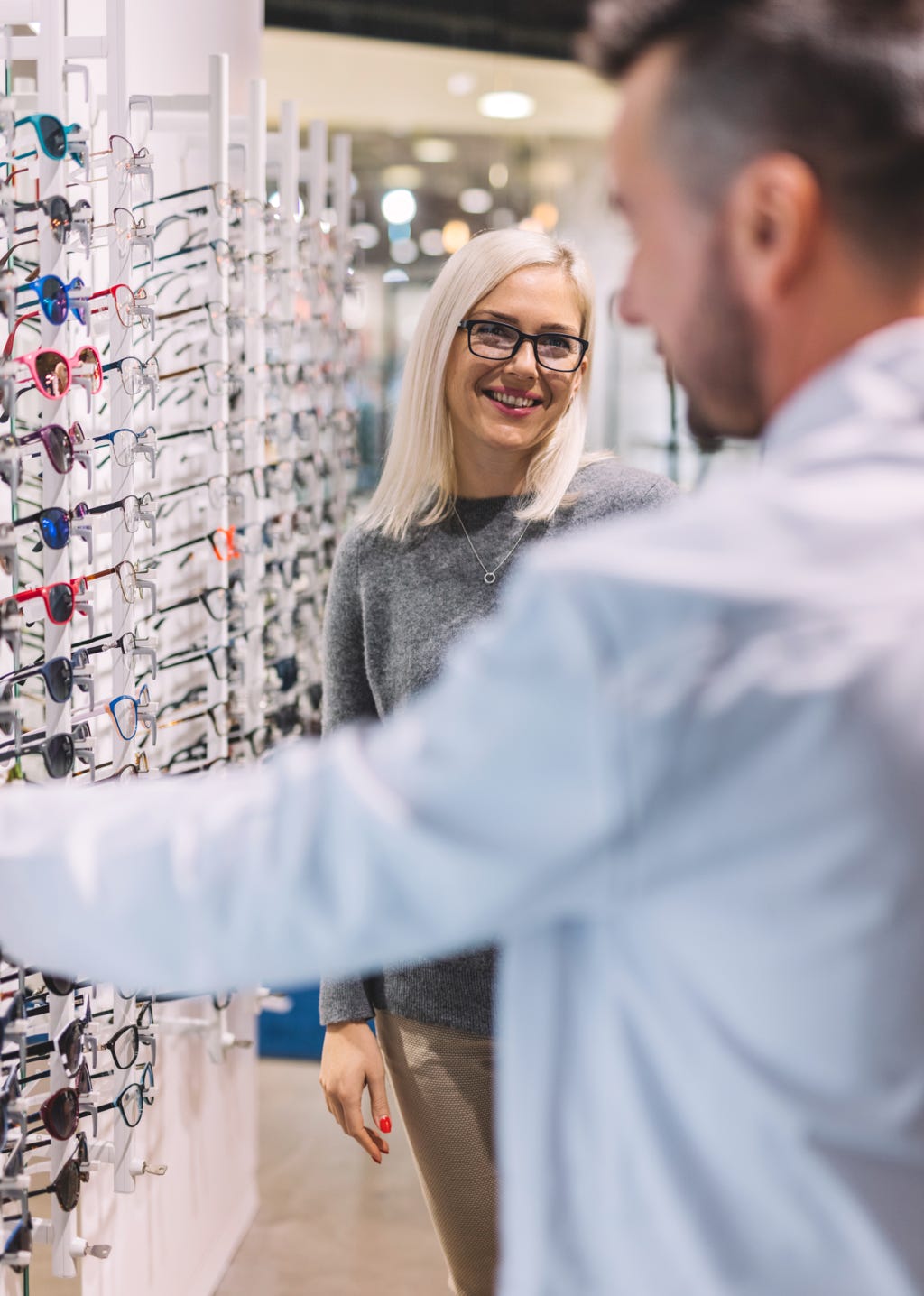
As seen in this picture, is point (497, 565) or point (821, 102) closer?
point (821, 102)

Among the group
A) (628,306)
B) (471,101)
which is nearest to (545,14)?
(471,101)

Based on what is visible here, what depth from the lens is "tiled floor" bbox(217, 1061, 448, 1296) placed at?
2.97 meters

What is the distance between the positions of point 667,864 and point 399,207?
794 centimetres

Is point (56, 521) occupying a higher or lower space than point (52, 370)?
lower

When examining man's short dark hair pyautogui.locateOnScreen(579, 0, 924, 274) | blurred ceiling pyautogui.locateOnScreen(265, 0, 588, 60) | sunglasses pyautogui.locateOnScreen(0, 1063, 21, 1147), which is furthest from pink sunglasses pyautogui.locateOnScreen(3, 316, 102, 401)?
blurred ceiling pyautogui.locateOnScreen(265, 0, 588, 60)

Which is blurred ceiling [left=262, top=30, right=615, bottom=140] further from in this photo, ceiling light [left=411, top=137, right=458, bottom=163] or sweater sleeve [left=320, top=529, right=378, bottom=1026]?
sweater sleeve [left=320, top=529, right=378, bottom=1026]

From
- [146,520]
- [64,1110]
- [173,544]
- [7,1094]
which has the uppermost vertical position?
[146,520]

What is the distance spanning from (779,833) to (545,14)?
769 centimetres

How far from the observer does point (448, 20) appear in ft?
23.8

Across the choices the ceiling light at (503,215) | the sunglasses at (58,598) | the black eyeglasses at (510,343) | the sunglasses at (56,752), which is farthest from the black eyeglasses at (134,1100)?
the ceiling light at (503,215)

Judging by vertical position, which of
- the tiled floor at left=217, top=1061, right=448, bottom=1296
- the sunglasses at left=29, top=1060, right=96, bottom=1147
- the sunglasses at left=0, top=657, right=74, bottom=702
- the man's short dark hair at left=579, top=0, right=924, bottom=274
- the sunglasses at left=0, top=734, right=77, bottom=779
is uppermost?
the man's short dark hair at left=579, top=0, right=924, bottom=274

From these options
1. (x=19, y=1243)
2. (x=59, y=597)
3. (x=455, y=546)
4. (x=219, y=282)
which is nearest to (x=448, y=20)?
(x=219, y=282)

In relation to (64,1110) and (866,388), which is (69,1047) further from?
(866,388)

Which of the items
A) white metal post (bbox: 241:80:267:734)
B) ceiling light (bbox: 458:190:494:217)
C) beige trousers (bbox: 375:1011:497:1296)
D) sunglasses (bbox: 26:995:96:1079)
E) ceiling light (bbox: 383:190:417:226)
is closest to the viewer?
sunglasses (bbox: 26:995:96:1079)
